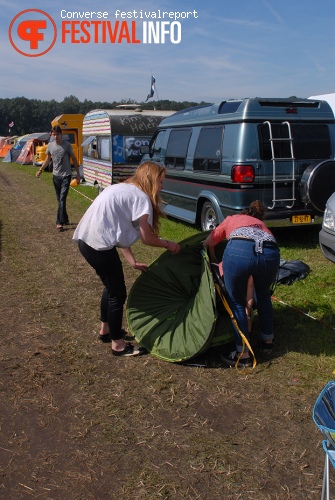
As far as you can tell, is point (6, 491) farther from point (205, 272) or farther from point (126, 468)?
point (205, 272)

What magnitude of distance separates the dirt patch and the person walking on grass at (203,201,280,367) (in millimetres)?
251

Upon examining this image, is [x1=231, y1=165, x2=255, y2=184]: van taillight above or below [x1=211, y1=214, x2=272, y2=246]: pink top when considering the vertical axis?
above

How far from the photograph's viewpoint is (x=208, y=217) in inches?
359

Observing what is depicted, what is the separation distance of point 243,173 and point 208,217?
1428 millimetres

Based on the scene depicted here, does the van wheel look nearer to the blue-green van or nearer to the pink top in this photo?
the blue-green van

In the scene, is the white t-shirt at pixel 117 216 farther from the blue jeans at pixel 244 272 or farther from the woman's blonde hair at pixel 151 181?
the blue jeans at pixel 244 272

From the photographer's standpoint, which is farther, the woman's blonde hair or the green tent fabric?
the green tent fabric

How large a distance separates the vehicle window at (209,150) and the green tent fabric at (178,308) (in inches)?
152

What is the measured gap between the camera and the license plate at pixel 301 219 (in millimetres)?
8203

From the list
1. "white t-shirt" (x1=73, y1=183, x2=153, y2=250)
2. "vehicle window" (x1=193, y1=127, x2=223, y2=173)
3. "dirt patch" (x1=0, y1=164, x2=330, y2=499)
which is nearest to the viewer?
"dirt patch" (x1=0, y1=164, x2=330, y2=499)

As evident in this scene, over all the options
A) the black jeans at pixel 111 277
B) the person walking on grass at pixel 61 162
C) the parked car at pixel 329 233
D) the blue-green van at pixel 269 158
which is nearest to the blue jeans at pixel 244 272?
the black jeans at pixel 111 277

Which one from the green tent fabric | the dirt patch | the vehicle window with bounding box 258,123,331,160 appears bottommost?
the dirt patch

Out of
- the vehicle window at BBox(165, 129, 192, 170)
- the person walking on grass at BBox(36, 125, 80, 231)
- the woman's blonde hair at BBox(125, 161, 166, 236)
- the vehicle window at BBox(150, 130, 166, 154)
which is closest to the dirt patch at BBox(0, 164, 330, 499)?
the woman's blonde hair at BBox(125, 161, 166, 236)

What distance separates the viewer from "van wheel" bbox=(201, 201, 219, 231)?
8855mm
